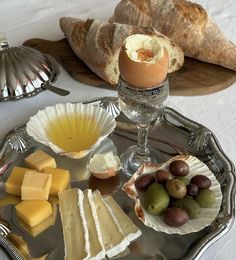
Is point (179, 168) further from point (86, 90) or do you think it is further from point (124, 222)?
point (86, 90)

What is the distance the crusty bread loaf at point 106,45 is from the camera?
3.10 ft

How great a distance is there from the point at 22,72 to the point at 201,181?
1.47ft

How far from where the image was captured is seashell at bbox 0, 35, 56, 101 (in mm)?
935

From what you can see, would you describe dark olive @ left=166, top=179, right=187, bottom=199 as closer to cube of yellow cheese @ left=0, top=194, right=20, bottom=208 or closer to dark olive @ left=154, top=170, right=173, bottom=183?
dark olive @ left=154, top=170, right=173, bottom=183

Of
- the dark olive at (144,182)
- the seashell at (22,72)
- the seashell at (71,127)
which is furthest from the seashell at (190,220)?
the seashell at (22,72)

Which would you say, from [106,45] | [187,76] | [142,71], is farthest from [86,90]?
[142,71]

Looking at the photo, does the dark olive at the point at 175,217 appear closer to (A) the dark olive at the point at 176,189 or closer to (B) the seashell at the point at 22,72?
(A) the dark olive at the point at 176,189

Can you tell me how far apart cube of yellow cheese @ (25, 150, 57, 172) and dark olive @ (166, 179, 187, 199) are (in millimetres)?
206

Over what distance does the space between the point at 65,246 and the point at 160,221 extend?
0.14 meters

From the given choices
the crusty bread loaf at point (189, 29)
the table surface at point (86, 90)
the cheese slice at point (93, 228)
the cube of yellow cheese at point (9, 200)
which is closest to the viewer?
the cheese slice at point (93, 228)

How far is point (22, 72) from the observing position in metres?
0.95

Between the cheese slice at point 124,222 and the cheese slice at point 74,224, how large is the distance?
1.8 inches

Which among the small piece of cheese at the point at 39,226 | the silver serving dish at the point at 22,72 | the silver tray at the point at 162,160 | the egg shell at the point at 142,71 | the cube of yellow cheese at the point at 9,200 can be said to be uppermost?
the egg shell at the point at 142,71

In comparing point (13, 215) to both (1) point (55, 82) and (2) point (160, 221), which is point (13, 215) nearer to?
(2) point (160, 221)
